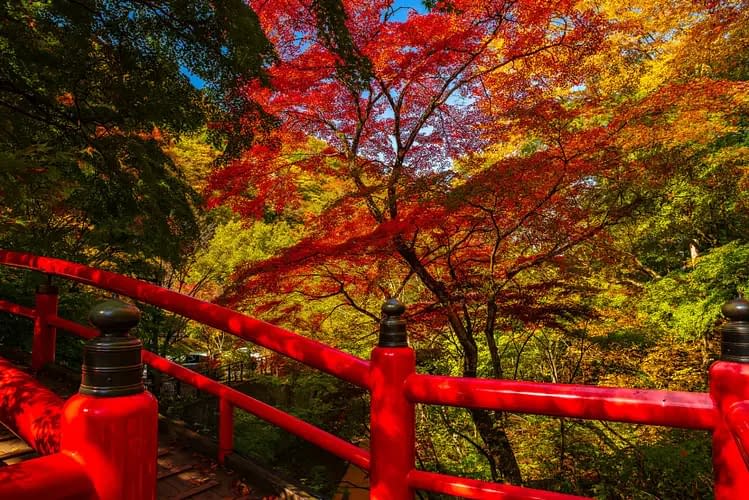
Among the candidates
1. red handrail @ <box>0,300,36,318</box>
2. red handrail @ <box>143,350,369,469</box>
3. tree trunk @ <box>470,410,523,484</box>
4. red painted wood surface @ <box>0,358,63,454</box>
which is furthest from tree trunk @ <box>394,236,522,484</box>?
red painted wood surface @ <box>0,358,63,454</box>

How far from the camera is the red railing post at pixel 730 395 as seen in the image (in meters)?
1.16

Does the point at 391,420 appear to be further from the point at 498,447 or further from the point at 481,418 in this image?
the point at 498,447

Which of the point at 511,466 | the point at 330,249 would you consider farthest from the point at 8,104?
the point at 511,466

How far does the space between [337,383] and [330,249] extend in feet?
11.6

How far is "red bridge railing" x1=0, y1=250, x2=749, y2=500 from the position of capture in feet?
3.85

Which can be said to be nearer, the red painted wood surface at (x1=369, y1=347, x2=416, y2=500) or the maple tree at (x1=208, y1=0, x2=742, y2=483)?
the red painted wood surface at (x1=369, y1=347, x2=416, y2=500)

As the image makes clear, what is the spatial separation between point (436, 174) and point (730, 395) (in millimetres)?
4564

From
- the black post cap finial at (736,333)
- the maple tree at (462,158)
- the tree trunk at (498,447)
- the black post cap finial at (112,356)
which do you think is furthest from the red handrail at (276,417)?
the tree trunk at (498,447)

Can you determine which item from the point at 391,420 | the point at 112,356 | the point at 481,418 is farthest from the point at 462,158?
the point at 112,356

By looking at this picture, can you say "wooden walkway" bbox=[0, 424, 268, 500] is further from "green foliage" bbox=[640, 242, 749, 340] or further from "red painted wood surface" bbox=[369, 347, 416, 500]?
"green foliage" bbox=[640, 242, 749, 340]

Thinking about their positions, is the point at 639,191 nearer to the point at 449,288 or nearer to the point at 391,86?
the point at 449,288

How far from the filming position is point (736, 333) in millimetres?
1211

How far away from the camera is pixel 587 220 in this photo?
621 centimetres

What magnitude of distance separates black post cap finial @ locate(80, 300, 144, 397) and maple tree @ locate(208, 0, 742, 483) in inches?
161
